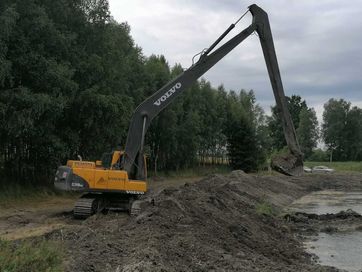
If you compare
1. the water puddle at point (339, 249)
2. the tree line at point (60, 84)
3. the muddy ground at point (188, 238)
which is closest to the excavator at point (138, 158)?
the muddy ground at point (188, 238)

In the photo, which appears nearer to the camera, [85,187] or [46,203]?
[85,187]

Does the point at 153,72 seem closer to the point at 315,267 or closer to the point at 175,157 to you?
the point at 175,157

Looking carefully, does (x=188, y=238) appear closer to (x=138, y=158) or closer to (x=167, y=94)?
(x=138, y=158)

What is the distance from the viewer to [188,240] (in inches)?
431

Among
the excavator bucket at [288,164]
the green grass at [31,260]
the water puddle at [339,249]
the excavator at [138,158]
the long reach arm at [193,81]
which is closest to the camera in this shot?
the green grass at [31,260]

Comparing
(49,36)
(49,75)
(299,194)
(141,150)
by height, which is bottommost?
(299,194)

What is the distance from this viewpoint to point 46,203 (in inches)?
891

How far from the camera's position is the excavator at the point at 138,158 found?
15.5 m

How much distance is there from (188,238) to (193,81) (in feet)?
25.7

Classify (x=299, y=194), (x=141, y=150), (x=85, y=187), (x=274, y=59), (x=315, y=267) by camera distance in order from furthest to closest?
(x=299, y=194)
(x=274, y=59)
(x=141, y=150)
(x=85, y=187)
(x=315, y=267)

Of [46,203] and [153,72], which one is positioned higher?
[153,72]

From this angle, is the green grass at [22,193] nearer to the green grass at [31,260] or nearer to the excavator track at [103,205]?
the excavator track at [103,205]

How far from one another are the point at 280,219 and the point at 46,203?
33.7ft

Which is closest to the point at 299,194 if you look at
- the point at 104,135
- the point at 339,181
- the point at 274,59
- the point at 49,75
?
the point at 339,181
